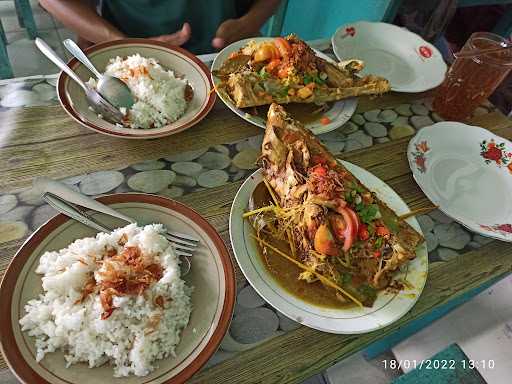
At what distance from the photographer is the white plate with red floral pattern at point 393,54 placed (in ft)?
6.09

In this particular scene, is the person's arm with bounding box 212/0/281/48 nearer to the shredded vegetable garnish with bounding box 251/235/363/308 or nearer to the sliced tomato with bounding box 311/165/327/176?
the sliced tomato with bounding box 311/165/327/176

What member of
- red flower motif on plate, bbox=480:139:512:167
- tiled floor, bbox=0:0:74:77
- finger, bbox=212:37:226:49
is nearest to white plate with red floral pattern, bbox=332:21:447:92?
red flower motif on plate, bbox=480:139:512:167

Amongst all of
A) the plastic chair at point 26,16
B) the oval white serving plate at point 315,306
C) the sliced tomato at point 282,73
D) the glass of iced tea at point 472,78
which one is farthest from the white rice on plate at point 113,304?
the plastic chair at point 26,16

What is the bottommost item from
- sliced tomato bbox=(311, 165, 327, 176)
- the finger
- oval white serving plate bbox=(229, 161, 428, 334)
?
oval white serving plate bbox=(229, 161, 428, 334)

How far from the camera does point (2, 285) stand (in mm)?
839

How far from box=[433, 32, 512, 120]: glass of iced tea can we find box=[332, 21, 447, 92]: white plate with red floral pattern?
10 centimetres

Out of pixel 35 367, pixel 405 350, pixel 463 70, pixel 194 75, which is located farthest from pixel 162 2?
pixel 405 350

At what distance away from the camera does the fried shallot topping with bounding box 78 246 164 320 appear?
877mm

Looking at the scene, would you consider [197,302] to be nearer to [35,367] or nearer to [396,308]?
[35,367]

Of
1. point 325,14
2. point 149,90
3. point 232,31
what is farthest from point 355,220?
point 325,14

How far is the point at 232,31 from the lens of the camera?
78.2 inches

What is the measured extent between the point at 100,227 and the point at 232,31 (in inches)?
53.8

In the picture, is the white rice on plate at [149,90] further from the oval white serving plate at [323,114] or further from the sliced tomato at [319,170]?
the sliced tomato at [319,170]

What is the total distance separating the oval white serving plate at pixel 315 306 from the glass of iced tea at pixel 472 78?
0.89 meters
